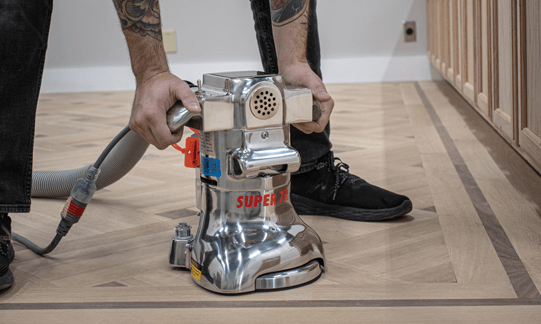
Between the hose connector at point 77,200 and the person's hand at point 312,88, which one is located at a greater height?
the person's hand at point 312,88

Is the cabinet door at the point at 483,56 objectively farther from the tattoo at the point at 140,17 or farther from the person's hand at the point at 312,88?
the tattoo at the point at 140,17

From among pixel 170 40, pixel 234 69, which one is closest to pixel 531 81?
pixel 234 69

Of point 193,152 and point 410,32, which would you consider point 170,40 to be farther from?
point 193,152

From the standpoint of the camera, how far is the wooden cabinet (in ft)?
3.13

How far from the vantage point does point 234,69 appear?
11.9 feet

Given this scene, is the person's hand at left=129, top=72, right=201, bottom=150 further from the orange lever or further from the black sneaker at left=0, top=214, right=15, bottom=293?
the black sneaker at left=0, top=214, right=15, bottom=293

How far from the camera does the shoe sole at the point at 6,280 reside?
70cm

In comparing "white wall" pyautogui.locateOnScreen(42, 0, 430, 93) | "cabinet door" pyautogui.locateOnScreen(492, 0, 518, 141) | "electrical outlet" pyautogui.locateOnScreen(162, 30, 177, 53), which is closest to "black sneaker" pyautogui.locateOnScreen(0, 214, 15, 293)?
"cabinet door" pyautogui.locateOnScreen(492, 0, 518, 141)

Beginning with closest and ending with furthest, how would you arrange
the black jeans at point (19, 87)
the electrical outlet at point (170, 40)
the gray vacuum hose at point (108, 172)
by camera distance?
1. the black jeans at point (19, 87)
2. the gray vacuum hose at point (108, 172)
3. the electrical outlet at point (170, 40)

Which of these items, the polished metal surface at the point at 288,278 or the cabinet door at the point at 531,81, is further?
the cabinet door at the point at 531,81

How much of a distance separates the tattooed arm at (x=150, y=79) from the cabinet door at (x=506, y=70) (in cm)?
70

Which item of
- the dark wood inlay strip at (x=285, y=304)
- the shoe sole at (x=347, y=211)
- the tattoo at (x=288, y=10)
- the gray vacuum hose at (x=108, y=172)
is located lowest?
the dark wood inlay strip at (x=285, y=304)

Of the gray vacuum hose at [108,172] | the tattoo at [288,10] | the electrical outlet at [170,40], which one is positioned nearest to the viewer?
the tattoo at [288,10]

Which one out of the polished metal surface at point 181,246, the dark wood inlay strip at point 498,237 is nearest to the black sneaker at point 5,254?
the polished metal surface at point 181,246
